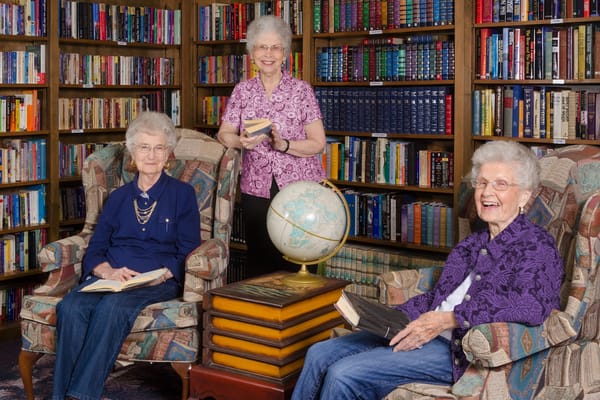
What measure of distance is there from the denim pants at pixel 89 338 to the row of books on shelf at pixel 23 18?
2.16m

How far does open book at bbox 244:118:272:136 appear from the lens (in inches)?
146

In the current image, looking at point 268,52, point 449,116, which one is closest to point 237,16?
point 449,116

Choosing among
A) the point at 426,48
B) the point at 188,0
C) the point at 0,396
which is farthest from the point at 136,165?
the point at 188,0

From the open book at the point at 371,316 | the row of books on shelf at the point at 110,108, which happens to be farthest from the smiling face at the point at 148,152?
the row of books on shelf at the point at 110,108

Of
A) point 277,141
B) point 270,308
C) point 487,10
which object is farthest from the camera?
point 487,10

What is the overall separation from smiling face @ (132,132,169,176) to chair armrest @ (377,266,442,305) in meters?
1.16

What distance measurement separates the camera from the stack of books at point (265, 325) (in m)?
3.06

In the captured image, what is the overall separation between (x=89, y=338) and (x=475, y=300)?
159 cm

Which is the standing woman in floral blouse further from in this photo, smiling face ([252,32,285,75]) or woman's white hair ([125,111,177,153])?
woman's white hair ([125,111,177,153])

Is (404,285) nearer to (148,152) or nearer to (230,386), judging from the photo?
(230,386)

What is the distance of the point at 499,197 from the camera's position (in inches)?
107

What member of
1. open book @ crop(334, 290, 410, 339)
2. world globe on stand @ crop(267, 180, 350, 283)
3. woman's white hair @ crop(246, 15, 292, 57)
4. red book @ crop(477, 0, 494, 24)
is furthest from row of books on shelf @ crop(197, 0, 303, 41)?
open book @ crop(334, 290, 410, 339)

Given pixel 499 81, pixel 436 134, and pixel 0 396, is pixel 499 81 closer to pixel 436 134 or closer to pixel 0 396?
pixel 436 134

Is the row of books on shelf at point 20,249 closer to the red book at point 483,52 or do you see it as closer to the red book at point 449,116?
the red book at point 449,116
